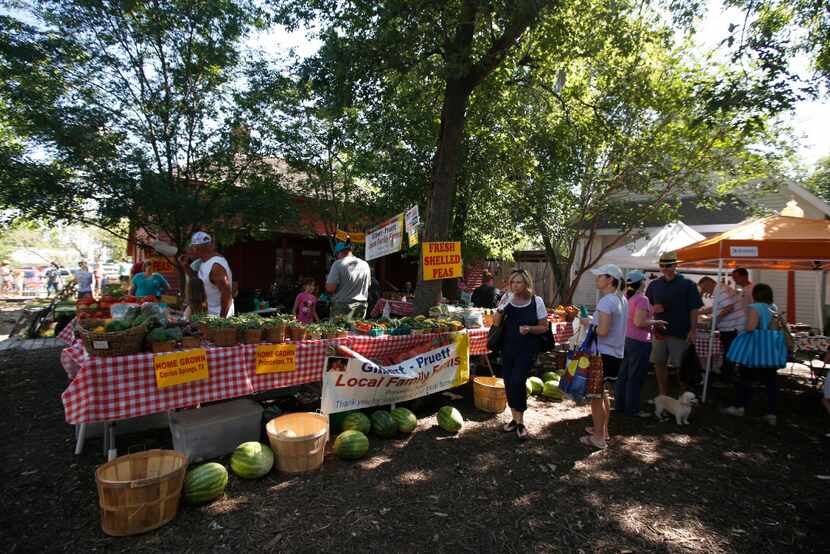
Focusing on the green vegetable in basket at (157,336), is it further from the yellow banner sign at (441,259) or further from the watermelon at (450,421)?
the yellow banner sign at (441,259)

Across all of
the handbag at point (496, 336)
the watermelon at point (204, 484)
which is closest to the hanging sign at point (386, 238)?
the handbag at point (496, 336)

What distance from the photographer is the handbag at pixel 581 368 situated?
4.18 m

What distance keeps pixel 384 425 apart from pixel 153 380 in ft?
7.21

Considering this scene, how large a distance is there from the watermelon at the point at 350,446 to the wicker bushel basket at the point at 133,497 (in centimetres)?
135

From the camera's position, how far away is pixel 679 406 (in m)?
5.25

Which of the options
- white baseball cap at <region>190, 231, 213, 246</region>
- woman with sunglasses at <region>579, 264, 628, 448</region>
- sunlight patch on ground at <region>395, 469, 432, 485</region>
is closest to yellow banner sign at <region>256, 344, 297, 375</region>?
white baseball cap at <region>190, 231, 213, 246</region>

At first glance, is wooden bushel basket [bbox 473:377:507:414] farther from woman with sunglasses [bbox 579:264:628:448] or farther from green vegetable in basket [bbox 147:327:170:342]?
green vegetable in basket [bbox 147:327:170:342]

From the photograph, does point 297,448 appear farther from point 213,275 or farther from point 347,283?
point 347,283

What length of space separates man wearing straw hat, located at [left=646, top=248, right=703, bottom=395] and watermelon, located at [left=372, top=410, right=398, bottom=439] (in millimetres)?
3651

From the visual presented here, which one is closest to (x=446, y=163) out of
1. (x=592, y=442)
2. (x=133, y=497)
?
(x=592, y=442)

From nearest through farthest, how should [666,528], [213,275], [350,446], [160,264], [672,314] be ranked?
[666,528]
[350,446]
[213,275]
[672,314]
[160,264]

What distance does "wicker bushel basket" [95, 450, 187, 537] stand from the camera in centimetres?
275

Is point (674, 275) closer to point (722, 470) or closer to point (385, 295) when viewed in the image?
point (722, 470)

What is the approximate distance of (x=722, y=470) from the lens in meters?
4.11
